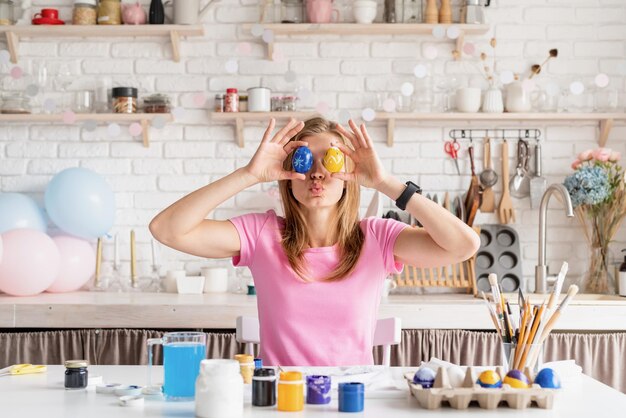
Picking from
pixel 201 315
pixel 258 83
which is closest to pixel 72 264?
pixel 201 315

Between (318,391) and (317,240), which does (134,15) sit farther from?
(318,391)

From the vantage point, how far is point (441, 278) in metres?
3.85

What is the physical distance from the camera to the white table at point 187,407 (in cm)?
151

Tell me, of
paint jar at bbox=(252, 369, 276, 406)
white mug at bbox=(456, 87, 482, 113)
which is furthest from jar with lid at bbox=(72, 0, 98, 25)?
paint jar at bbox=(252, 369, 276, 406)

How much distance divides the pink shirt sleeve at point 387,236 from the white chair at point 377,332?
0.21 meters

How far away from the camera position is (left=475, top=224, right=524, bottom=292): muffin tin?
12.8ft

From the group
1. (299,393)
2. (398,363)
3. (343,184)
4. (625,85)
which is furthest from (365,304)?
(625,85)

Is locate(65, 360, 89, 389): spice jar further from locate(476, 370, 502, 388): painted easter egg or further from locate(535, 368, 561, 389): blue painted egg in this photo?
locate(535, 368, 561, 389): blue painted egg

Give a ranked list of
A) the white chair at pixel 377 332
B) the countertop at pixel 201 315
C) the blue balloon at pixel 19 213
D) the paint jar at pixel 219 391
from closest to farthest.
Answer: the paint jar at pixel 219 391 < the white chair at pixel 377 332 < the countertop at pixel 201 315 < the blue balloon at pixel 19 213

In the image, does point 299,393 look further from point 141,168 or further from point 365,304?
point 141,168

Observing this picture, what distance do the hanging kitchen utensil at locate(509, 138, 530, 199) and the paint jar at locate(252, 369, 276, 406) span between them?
105 inches

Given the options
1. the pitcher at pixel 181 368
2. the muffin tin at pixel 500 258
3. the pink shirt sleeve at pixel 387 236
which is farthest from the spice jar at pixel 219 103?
the pitcher at pixel 181 368

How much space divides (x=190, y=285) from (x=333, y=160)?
1888 millimetres

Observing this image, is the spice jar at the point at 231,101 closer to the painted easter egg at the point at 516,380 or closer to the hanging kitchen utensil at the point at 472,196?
the hanging kitchen utensil at the point at 472,196
